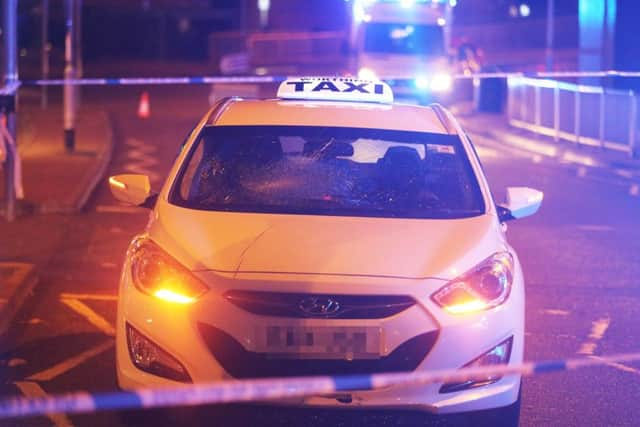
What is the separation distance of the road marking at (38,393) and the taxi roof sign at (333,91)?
2314 millimetres

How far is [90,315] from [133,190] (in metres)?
2.20

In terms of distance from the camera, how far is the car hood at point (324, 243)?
5.53 metres

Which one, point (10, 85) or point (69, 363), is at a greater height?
point (10, 85)

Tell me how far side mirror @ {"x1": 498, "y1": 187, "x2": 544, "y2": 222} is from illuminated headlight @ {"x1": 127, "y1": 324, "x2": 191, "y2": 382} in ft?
7.68

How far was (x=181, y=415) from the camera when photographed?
547 cm

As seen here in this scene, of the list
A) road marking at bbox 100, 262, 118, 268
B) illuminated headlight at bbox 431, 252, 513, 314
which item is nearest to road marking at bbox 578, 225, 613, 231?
road marking at bbox 100, 262, 118, 268

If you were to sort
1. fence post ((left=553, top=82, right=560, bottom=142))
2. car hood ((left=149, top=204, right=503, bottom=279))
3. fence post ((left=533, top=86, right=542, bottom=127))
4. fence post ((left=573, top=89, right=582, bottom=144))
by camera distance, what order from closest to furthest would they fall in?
car hood ((left=149, top=204, right=503, bottom=279)) → fence post ((left=573, top=89, right=582, bottom=144)) → fence post ((left=553, top=82, right=560, bottom=142)) → fence post ((left=533, top=86, right=542, bottom=127))

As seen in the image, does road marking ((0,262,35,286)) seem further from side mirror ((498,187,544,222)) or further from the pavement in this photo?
side mirror ((498,187,544,222))

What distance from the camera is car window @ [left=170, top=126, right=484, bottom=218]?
646cm

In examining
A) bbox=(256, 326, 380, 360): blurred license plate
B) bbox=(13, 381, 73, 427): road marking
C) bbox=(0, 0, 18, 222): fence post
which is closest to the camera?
bbox=(256, 326, 380, 360): blurred license plate

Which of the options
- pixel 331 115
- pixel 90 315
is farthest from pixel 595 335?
pixel 90 315

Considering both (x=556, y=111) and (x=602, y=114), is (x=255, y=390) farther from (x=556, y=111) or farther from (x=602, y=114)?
(x=556, y=111)

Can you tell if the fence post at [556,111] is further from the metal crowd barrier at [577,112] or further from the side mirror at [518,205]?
the side mirror at [518,205]

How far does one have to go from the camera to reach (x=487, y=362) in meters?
5.48
